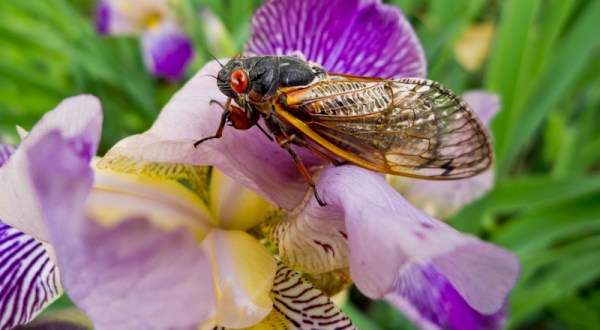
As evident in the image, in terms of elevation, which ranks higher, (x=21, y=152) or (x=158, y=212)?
(x=21, y=152)

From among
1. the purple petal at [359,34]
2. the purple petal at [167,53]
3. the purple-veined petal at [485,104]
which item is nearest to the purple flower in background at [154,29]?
the purple petal at [167,53]

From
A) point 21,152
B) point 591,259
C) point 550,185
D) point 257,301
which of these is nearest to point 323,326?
point 257,301

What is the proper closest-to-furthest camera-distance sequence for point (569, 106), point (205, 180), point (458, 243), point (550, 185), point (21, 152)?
point (458, 243)
point (21, 152)
point (205, 180)
point (550, 185)
point (569, 106)

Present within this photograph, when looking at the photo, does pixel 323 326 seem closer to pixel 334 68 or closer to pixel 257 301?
Result: pixel 257 301

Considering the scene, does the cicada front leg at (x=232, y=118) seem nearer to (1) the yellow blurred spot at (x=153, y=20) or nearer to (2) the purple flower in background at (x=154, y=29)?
(2) the purple flower in background at (x=154, y=29)

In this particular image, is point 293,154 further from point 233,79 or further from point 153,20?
point 153,20

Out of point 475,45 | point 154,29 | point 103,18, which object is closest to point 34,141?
point 103,18
